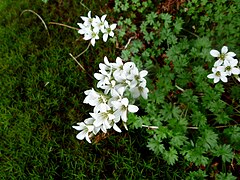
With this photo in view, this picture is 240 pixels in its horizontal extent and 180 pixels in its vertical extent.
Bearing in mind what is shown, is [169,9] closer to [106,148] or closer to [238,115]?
[238,115]

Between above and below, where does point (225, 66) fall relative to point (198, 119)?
above

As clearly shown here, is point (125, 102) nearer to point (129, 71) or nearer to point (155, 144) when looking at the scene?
point (129, 71)

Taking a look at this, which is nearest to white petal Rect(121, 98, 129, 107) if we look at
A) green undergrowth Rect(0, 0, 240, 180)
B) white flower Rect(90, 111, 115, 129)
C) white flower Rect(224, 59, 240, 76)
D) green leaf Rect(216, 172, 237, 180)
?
white flower Rect(90, 111, 115, 129)

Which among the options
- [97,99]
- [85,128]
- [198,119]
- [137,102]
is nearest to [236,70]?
[198,119]

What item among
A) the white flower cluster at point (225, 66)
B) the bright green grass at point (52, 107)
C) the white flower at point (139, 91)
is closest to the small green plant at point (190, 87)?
the white flower cluster at point (225, 66)

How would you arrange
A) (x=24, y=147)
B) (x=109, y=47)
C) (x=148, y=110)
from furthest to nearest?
(x=109, y=47)
(x=24, y=147)
(x=148, y=110)

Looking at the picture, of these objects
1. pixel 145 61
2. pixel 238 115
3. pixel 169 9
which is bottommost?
pixel 238 115

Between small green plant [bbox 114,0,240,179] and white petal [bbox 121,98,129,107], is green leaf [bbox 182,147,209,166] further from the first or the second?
white petal [bbox 121,98,129,107]

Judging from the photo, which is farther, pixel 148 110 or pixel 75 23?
pixel 75 23

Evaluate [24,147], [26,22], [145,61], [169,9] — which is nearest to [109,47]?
[145,61]
